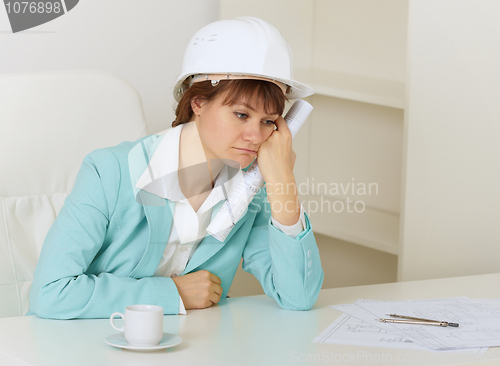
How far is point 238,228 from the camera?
1229 millimetres

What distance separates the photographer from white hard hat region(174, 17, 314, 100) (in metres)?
1.09

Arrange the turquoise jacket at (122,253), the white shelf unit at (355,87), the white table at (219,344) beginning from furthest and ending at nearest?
the white shelf unit at (355,87) → the turquoise jacket at (122,253) → the white table at (219,344)

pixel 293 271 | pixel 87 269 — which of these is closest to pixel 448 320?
pixel 293 271

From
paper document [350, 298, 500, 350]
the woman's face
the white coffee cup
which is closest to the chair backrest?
the woman's face

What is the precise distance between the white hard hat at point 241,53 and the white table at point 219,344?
0.47 metres

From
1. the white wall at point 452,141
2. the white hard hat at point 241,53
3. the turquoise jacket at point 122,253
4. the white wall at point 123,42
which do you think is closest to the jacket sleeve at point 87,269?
the turquoise jacket at point 122,253

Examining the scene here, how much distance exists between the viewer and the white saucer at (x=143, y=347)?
796 millimetres

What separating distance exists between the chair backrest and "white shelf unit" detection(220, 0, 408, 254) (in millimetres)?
756

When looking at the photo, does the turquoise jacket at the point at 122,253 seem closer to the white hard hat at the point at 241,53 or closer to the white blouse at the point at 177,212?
the white blouse at the point at 177,212

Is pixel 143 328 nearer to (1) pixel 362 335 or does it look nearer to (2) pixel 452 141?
(1) pixel 362 335

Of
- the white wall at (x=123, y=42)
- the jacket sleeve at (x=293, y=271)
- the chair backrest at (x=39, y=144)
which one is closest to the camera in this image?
the jacket sleeve at (x=293, y=271)

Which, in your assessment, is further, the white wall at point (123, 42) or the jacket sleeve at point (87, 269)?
the white wall at point (123, 42)

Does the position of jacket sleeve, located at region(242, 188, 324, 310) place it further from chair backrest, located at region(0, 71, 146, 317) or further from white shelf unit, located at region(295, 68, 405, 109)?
white shelf unit, located at region(295, 68, 405, 109)

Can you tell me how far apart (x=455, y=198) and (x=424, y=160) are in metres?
0.15
